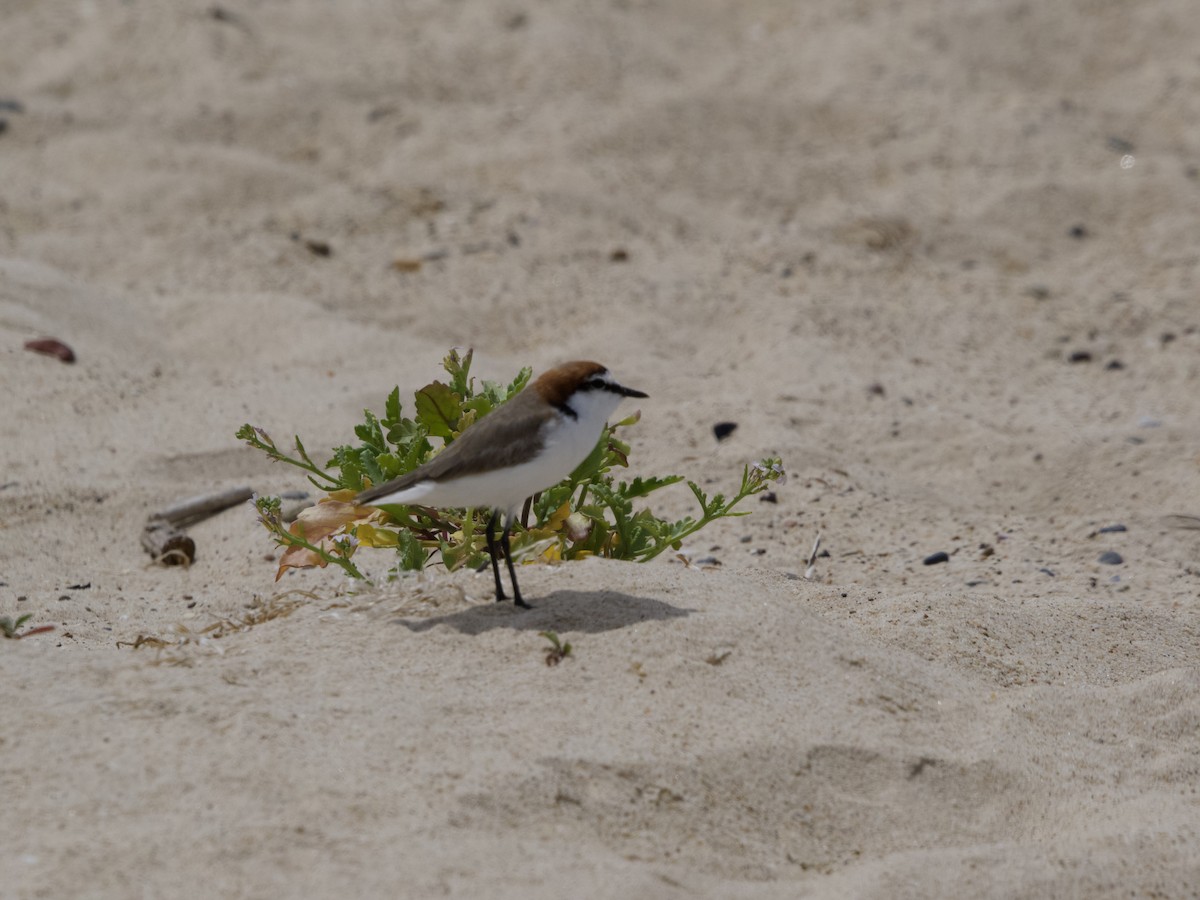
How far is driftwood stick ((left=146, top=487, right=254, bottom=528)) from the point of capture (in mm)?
5215

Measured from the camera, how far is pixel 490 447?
358cm

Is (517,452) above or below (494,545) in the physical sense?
above

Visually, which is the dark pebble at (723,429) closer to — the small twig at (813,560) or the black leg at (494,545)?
the small twig at (813,560)

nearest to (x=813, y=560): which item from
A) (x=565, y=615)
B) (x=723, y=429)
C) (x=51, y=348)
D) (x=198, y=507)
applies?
(x=723, y=429)

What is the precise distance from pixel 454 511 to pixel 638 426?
6.31ft

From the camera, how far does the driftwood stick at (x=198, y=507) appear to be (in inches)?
205

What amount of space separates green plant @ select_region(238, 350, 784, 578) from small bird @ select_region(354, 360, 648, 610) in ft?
1.22

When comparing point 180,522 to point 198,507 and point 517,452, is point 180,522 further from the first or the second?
point 517,452

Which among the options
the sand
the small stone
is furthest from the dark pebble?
the small stone

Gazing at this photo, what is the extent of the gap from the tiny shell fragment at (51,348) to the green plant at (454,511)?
8.12 ft

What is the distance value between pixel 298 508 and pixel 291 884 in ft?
8.07

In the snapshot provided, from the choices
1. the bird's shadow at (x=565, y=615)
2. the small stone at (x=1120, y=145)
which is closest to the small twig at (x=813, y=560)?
the bird's shadow at (x=565, y=615)

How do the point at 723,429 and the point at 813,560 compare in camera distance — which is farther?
the point at 723,429

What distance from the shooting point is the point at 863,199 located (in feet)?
27.2
